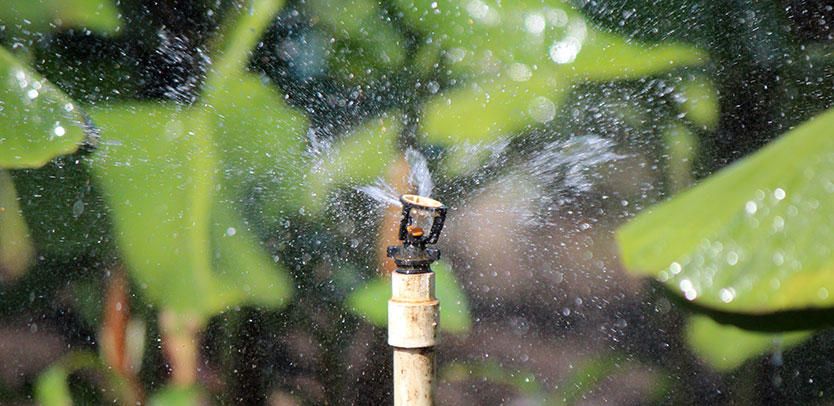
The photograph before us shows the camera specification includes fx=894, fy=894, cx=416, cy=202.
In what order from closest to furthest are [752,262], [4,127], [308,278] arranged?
1. [752,262]
2. [4,127]
3. [308,278]

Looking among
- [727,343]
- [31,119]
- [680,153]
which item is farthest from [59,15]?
[727,343]

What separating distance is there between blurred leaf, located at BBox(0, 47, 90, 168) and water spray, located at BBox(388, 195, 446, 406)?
0.38 metres

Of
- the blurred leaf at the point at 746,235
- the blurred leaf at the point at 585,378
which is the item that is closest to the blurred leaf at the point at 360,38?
the blurred leaf at the point at 585,378

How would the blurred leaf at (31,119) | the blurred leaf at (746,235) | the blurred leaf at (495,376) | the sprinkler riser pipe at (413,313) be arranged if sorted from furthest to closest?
the blurred leaf at (495,376) < the blurred leaf at (31,119) < the sprinkler riser pipe at (413,313) < the blurred leaf at (746,235)

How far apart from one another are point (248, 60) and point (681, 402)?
1.81 feet

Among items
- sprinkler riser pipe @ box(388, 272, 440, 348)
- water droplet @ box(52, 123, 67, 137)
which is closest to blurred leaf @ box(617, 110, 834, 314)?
sprinkler riser pipe @ box(388, 272, 440, 348)

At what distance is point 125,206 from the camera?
91cm

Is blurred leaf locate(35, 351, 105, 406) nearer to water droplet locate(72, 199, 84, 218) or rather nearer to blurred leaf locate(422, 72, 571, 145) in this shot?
water droplet locate(72, 199, 84, 218)

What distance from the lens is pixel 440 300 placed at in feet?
2.93

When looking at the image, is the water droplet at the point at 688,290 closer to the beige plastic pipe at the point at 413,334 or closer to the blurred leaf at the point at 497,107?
the beige plastic pipe at the point at 413,334

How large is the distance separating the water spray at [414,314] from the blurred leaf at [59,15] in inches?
18.2

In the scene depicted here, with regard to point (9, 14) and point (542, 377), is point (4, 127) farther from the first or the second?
point (542, 377)

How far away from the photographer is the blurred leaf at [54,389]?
96 centimetres

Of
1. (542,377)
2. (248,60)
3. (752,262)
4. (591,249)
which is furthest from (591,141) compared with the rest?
(752,262)
